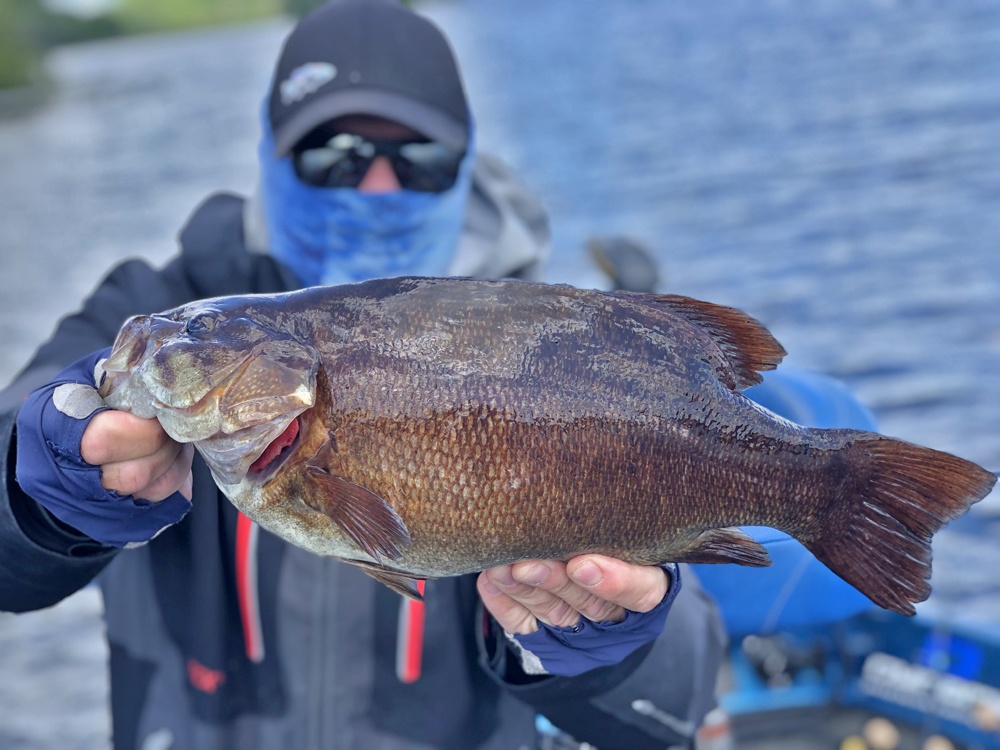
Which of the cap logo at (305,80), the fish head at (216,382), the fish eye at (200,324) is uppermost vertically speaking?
the cap logo at (305,80)

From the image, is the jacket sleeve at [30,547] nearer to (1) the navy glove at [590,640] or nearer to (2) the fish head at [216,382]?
(2) the fish head at [216,382]

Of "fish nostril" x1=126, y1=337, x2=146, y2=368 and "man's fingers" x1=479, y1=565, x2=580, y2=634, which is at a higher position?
"fish nostril" x1=126, y1=337, x2=146, y2=368

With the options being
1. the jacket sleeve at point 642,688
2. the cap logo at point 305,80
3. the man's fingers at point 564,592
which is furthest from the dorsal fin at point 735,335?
the cap logo at point 305,80

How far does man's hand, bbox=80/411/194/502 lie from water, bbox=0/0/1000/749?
440cm

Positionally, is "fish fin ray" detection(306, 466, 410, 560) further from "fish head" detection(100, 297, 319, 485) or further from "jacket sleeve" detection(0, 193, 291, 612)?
"jacket sleeve" detection(0, 193, 291, 612)

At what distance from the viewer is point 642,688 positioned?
2531 mm

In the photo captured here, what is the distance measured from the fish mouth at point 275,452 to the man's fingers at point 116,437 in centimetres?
21

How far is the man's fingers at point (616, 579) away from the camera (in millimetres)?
2002

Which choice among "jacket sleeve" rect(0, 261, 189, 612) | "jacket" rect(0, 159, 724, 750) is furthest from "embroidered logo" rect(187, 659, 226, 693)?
"jacket sleeve" rect(0, 261, 189, 612)

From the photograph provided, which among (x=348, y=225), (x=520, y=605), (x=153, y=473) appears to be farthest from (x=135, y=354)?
(x=348, y=225)

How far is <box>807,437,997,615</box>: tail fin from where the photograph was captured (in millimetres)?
1969

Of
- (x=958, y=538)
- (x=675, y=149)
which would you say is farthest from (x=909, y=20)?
(x=958, y=538)

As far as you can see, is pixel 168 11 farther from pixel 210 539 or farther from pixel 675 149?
pixel 210 539

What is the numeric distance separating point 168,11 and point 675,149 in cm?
7944
